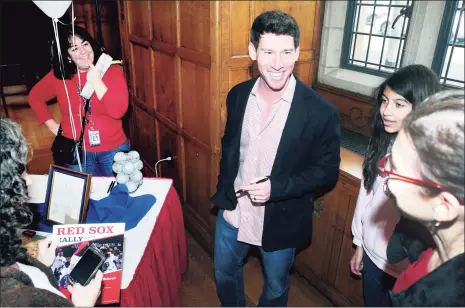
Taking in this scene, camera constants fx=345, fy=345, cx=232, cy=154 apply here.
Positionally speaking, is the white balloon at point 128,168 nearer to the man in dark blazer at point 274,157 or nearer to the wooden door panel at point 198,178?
the man in dark blazer at point 274,157

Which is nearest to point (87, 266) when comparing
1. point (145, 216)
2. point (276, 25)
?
point (145, 216)

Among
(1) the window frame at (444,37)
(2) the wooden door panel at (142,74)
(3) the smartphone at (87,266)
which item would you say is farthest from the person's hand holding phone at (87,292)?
(2) the wooden door panel at (142,74)

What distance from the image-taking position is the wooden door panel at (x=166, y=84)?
290cm

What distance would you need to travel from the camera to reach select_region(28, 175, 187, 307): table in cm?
156

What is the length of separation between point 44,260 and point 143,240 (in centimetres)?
45

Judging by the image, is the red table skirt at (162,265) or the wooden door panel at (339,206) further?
the wooden door panel at (339,206)

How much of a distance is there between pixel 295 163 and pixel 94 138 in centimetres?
148

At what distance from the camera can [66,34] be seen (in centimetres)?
226

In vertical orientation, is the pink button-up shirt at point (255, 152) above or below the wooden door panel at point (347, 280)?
above

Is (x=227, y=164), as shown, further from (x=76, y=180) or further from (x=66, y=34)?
(x=66, y=34)

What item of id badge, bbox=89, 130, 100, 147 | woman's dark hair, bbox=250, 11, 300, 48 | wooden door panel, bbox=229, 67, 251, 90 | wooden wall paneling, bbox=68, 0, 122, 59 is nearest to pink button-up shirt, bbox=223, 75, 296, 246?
woman's dark hair, bbox=250, 11, 300, 48

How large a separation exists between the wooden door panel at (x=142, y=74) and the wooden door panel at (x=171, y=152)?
308 millimetres

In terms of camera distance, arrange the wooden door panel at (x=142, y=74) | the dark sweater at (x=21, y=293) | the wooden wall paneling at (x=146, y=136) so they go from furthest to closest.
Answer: the wooden wall paneling at (x=146, y=136) → the wooden door panel at (x=142, y=74) → the dark sweater at (x=21, y=293)

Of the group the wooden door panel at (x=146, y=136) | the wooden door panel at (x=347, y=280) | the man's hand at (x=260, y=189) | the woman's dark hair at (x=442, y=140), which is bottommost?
the wooden door panel at (x=347, y=280)
